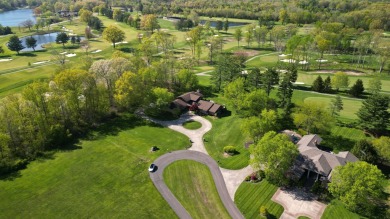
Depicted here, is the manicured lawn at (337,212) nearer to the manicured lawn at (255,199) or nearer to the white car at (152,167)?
the manicured lawn at (255,199)

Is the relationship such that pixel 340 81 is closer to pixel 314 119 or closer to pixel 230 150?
pixel 314 119

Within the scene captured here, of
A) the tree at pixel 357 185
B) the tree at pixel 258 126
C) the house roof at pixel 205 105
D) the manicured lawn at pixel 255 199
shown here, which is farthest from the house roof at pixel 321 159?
the house roof at pixel 205 105

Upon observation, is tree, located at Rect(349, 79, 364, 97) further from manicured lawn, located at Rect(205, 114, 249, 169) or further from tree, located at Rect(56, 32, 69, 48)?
tree, located at Rect(56, 32, 69, 48)

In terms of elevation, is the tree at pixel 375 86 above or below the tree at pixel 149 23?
below

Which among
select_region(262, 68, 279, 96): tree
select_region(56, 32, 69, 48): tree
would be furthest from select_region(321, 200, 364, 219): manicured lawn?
select_region(56, 32, 69, 48): tree

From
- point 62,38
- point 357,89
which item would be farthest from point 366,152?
point 62,38
